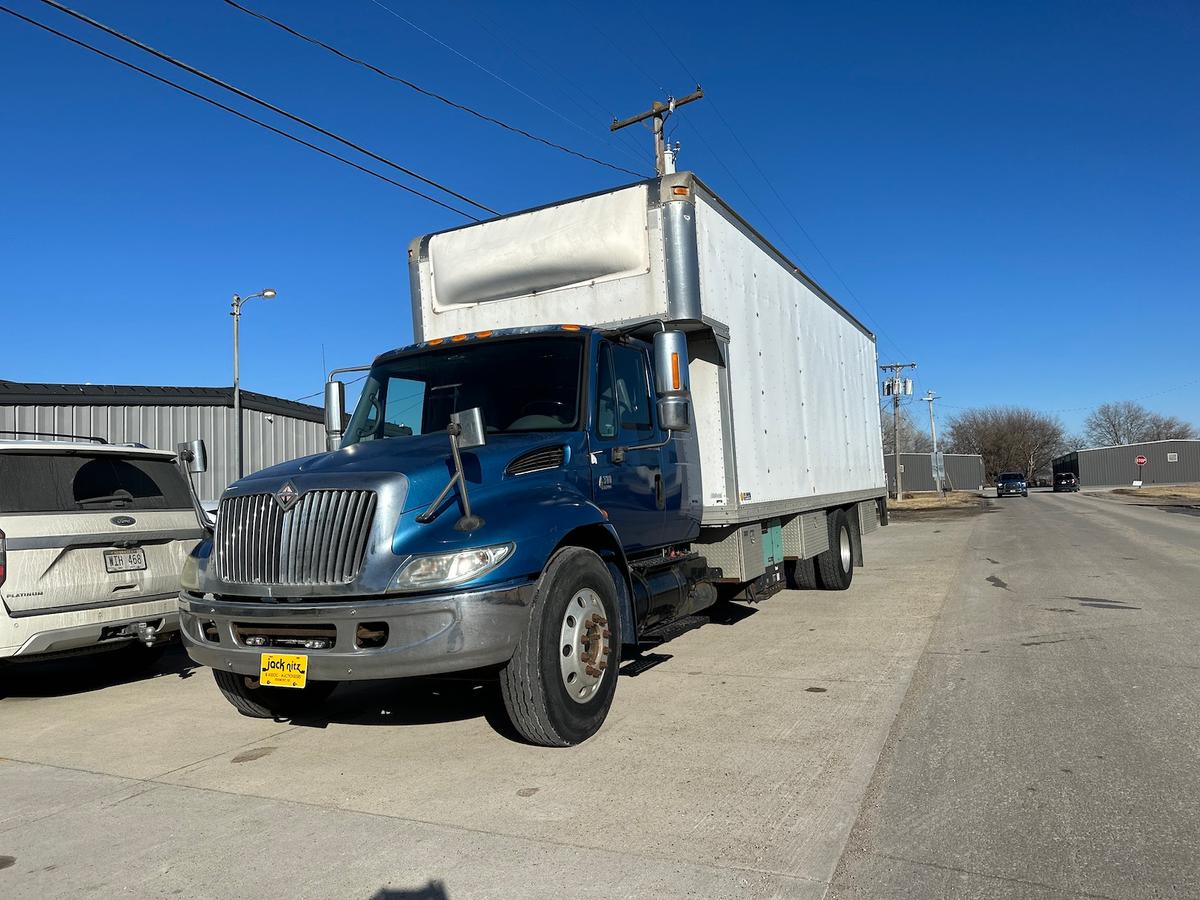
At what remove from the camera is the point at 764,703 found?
5.42 m

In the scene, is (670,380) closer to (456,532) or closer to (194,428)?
(456,532)

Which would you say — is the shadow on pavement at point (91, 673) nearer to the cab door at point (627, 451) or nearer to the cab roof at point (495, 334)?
the cab roof at point (495, 334)

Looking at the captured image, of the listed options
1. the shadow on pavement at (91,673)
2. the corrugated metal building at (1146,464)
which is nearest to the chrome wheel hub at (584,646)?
the shadow on pavement at (91,673)

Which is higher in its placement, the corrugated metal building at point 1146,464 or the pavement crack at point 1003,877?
the corrugated metal building at point 1146,464

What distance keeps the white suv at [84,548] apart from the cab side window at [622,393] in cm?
373

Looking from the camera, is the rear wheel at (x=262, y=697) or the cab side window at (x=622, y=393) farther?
the cab side window at (x=622, y=393)

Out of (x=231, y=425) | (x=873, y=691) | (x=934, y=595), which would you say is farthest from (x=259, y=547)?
(x=231, y=425)

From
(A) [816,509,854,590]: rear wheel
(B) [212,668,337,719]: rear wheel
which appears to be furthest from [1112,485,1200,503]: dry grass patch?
(B) [212,668,337,719]: rear wheel

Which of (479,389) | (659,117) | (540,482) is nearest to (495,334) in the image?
(479,389)

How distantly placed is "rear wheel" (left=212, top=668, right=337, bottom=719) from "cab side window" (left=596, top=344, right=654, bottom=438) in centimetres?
256

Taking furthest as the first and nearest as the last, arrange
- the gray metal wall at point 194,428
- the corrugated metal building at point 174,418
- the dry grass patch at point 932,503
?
the dry grass patch at point 932,503
the gray metal wall at point 194,428
the corrugated metal building at point 174,418

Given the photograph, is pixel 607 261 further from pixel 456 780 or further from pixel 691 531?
pixel 456 780

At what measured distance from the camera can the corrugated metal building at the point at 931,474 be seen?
80125 mm

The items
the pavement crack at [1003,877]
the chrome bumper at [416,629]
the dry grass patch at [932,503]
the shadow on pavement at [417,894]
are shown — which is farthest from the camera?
the dry grass patch at [932,503]
